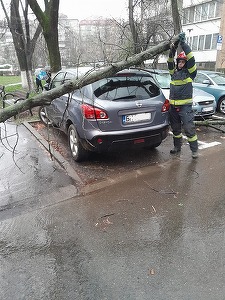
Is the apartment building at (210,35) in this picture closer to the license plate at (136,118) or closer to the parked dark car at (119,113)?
the parked dark car at (119,113)

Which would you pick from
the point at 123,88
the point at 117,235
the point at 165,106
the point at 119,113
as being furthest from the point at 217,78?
the point at 117,235

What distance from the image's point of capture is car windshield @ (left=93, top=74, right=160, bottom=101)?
15.1 feet

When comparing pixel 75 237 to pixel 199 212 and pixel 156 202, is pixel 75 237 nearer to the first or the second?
pixel 156 202

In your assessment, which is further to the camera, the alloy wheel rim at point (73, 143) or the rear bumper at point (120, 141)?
the alloy wheel rim at point (73, 143)

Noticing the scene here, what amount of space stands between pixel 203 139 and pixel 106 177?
325 cm

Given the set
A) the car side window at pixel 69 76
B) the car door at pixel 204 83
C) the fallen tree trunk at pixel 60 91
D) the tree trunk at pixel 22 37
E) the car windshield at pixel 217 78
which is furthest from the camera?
the tree trunk at pixel 22 37

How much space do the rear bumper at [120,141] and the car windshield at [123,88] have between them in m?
0.64

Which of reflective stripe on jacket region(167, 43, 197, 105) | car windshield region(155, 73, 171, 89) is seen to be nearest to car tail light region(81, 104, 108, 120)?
reflective stripe on jacket region(167, 43, 197, 105)

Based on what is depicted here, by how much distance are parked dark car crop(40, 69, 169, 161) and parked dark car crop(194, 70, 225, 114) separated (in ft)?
17.3

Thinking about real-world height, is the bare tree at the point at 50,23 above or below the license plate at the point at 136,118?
above

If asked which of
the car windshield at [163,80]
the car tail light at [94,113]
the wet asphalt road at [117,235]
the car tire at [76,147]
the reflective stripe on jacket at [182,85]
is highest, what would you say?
the reflective stripe on jacket at [182,85]

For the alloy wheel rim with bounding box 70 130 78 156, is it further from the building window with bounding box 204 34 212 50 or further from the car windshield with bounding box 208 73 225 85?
the building window with bounding box 204 34 212 50

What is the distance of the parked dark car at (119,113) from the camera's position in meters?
4.51

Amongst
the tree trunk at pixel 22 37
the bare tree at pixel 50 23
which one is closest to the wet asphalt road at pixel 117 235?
the bare tree at pixel 50 23
